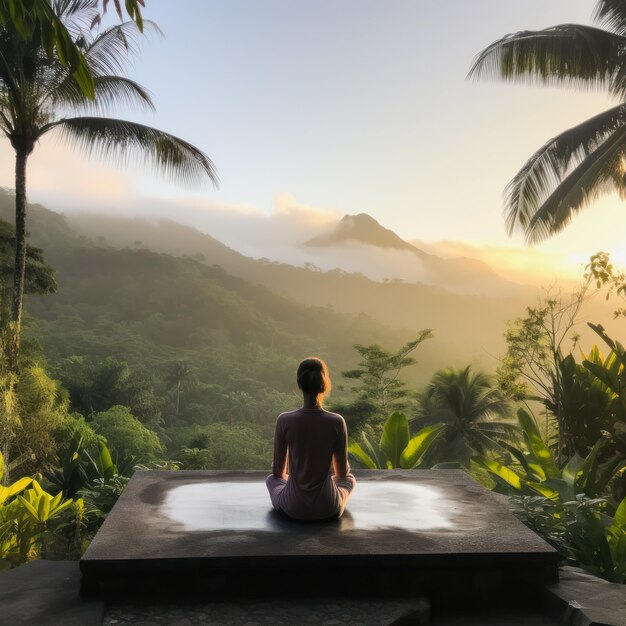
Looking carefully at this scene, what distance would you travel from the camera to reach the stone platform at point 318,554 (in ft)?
9.08

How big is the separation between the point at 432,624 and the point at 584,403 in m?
4.14

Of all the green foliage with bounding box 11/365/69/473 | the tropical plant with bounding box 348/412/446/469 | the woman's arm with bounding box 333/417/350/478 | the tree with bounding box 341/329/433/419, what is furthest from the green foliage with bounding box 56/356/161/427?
the woman's arm with bounding box 333/417/350/478

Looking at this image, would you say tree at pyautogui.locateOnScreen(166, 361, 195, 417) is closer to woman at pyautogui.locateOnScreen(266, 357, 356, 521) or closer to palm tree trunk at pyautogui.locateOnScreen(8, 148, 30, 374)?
palm tree trunk at pyautogui.locateOnScreen(8, 148, 30, 374)

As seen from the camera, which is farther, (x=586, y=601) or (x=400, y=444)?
(x=400, y=444)

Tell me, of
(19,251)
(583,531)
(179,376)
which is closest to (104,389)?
(179,376)

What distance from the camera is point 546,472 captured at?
505 cm

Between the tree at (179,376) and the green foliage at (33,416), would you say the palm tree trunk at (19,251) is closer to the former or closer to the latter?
the green foliage at (33,416)

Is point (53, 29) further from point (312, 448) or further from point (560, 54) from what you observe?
point (560, 54)

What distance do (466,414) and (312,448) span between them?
22.7 meters

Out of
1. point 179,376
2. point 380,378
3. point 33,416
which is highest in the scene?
point 33,416

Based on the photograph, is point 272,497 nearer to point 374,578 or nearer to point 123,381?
point 374,578

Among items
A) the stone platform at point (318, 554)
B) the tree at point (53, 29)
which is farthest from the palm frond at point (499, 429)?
the tree at point (53, 29)

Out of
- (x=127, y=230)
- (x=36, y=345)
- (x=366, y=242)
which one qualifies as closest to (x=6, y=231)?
(x=36, y=345)

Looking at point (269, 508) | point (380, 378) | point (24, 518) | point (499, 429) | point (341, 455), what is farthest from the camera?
point (380, 378)
